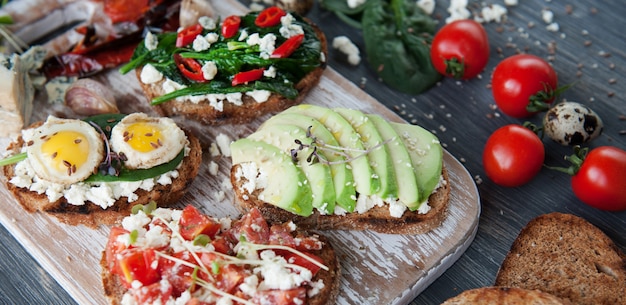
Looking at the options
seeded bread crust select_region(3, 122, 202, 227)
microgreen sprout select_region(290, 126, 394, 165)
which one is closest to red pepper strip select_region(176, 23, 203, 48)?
seeded bread crust select_region(3, 122, 202, 227)

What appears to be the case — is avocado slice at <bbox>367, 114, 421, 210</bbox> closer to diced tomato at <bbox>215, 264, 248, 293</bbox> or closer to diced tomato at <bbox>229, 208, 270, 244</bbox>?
diced tomato at <bbox>229, 208, 270, 244</bbox>

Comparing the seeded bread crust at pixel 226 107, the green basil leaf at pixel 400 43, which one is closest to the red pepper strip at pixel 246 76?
the seeded bread crust at pixel 226 107

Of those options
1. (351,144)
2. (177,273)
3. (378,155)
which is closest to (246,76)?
(351,144)

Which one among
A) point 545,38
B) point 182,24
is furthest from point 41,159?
point 545,38

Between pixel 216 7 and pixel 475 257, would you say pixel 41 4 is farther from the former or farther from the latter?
pixel 475 257

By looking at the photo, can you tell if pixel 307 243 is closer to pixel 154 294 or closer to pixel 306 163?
pixel 306 163

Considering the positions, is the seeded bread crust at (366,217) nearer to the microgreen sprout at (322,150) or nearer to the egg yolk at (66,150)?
the microgreen sprout at (322,150)
